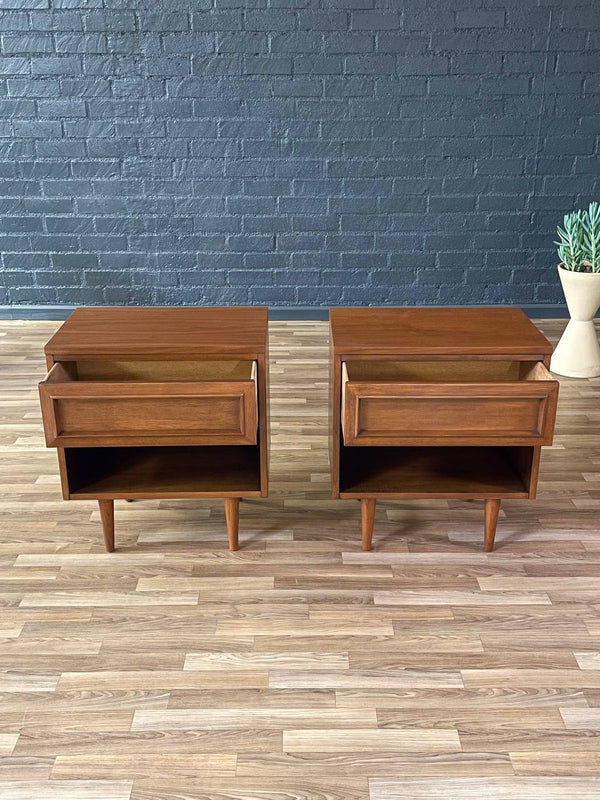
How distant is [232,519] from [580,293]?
155cm

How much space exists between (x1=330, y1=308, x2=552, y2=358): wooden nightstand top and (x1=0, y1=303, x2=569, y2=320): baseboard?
156 cm

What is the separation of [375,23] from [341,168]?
20.6 inches

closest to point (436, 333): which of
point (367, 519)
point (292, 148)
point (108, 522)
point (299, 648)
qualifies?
point (367, 519)

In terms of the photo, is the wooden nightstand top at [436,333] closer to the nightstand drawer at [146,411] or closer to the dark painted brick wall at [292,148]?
the nightstand drawer at [146,411]

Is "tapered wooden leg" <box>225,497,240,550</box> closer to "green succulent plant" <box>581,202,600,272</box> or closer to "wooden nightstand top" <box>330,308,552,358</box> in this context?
"wooden nightstand top" <box>330,308,552,358</box>

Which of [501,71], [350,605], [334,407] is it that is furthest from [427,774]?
[501,71]

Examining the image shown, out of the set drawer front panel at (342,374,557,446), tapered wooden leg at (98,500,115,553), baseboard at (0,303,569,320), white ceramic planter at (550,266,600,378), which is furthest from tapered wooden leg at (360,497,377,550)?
baseboard at (0,303,569,320)

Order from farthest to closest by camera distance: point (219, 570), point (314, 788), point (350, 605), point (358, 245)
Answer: point (358, 245)
point (219, 570)
point (350, 605)
point (314, 788)

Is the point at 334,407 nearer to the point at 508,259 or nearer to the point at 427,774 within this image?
the point at 427,774

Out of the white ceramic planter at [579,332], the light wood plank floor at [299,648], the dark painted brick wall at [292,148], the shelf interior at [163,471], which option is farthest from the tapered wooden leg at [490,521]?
the dark painted brick wall at [292,148]

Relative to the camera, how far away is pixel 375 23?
9.95ft

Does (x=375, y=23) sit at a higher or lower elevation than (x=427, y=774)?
higher

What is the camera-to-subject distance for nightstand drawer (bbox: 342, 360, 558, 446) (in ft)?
5.17

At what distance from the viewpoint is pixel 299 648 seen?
4.96ft
